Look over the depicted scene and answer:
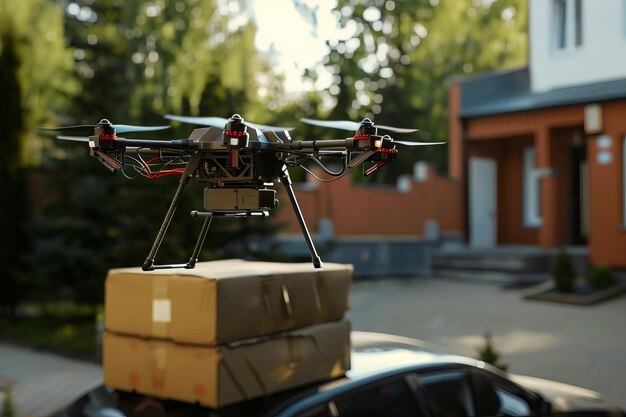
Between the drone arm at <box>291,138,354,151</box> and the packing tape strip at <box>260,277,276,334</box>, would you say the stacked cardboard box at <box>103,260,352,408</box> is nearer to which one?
the packing tape strip at <box>260,277,276,334</box>

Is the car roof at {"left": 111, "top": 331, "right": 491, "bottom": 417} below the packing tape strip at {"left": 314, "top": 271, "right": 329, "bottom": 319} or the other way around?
below

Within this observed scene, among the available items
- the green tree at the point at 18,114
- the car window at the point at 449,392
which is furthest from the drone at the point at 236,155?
the green tree at the point at 18,114

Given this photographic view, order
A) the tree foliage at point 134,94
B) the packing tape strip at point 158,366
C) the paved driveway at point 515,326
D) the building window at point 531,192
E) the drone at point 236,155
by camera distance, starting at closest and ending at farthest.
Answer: the drone at point 236,155, the packing tape strip at point 158,366, the tree foliage at point 134,94, the paved driveway at point 515,326, the building window at point 531,192

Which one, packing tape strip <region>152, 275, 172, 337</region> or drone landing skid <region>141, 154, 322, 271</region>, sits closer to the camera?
drone landing skid <region>141, 154, 322, 271</region>

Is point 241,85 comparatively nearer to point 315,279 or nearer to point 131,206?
point 131,206

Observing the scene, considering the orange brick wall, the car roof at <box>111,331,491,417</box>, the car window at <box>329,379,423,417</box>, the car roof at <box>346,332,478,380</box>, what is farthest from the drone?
the orange brick wall

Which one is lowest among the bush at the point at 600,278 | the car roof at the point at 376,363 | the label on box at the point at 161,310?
the bush at the point at 600,278

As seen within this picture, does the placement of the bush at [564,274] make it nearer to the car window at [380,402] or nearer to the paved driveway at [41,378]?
the paved driveway at [41,378]

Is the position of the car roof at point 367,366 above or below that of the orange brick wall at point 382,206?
below

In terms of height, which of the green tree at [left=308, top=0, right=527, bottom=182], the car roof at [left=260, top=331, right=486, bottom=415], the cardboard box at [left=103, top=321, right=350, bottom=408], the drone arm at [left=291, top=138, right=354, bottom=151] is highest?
the green tree at [left=308, top=0, right=527, bottom=182]
